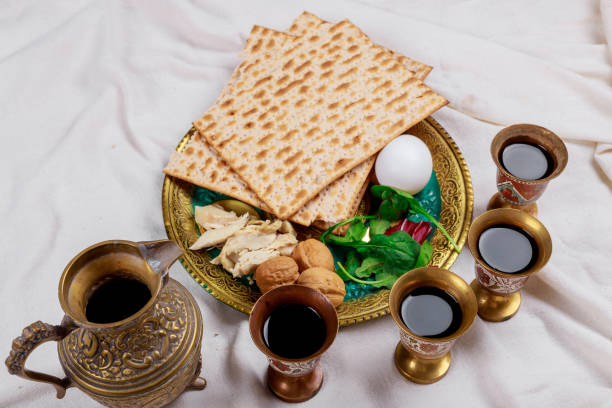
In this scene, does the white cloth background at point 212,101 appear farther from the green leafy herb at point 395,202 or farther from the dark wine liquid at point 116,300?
the dark wine liquid at point 116,300

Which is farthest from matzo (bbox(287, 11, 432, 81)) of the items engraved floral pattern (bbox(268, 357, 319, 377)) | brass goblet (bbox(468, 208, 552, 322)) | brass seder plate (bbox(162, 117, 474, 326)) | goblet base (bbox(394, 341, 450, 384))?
engraved floral pattern (bbox(268, 357, 319, 377))

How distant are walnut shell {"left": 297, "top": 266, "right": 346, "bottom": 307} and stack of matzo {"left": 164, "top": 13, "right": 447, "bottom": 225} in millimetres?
188

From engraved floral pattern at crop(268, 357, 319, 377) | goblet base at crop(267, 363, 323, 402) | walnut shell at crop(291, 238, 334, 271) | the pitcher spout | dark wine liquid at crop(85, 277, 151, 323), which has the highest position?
the pitcher spout

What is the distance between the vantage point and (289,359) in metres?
1.14

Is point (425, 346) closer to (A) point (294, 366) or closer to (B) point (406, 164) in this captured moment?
(A) point (294, 366)

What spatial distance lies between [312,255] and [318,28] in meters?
0.78

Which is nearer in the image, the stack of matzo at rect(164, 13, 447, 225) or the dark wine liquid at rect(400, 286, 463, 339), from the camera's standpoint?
the dark wine liquid at rect(400, 286, 463, 339)

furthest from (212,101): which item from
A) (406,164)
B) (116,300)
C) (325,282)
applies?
(116,300)

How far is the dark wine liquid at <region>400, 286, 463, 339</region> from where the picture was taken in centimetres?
122

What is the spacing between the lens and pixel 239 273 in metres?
1.37

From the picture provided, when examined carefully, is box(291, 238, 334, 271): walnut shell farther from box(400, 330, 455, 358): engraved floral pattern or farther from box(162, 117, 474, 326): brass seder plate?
box(400, 330, 455, 358): engraved floral pattern

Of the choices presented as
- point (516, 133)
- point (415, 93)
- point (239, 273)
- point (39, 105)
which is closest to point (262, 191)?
point (239, 273)

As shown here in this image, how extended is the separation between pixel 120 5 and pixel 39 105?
0.44 meters

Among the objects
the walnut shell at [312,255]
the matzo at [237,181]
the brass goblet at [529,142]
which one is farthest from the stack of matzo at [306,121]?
the brass goblet at [529,142]
